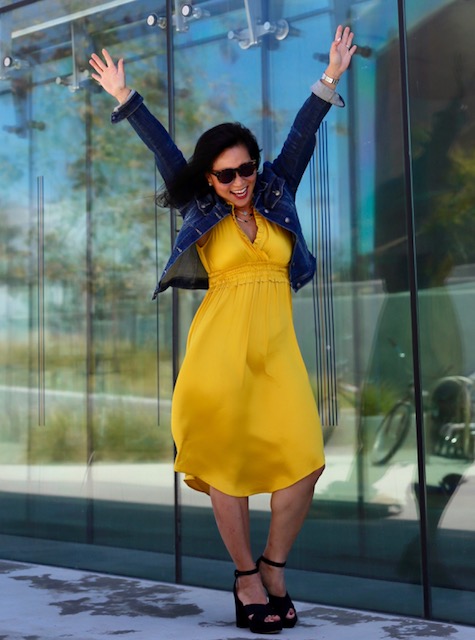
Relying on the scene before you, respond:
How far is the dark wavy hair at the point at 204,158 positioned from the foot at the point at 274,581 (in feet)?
4.30

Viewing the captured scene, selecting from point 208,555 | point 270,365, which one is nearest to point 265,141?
point 270,365

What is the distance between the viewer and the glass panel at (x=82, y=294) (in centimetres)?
522

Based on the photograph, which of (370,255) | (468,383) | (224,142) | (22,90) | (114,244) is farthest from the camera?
(22,90)

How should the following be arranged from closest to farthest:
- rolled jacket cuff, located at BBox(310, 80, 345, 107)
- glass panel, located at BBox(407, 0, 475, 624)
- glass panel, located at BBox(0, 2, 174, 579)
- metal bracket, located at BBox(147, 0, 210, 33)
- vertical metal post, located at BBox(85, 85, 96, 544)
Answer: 1. rolled jacket cuff, located at BBox(310, 80, 345, 107)
2. glass panel, located at BBox(407, 0, 475, 624)
3. metal bracket, located at BBox(147, 0, 210, 33)
4. glass panel, located at BBox(0, 2, 174, 579)
5. vertical metal post, located at BBox(85, 85, 96, 544)

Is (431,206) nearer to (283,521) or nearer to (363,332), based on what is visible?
(363,332)

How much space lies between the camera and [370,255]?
4.37 metres

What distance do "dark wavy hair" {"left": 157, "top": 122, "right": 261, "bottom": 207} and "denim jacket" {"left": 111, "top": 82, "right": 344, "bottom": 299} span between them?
0.12ft

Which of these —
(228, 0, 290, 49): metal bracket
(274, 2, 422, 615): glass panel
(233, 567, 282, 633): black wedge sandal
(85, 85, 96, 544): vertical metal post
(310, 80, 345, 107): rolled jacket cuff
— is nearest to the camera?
(233, 567, 282, 633): black wedge sandal

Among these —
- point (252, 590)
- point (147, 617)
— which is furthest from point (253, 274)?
point (147, 617)

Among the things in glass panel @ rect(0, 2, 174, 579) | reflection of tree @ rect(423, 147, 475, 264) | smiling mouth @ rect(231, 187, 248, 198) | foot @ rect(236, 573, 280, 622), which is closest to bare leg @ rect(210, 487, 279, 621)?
foot @ rect(236, 573, 280, 622)

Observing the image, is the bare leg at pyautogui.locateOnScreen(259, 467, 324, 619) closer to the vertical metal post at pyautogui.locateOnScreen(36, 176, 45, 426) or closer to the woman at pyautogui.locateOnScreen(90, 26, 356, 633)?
the woman at pyautogui.locateOnScreen(90, 26, 356, 633)

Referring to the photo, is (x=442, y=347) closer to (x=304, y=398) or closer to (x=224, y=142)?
(x=304, y=398)

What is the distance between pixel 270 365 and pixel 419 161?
3.70ft

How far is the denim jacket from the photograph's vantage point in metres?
3.65
